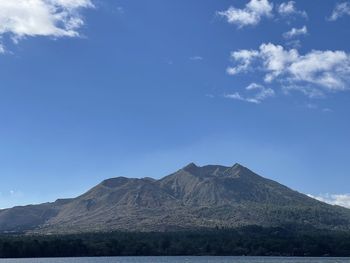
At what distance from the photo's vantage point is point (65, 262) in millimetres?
164000

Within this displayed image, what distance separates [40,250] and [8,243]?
1101 centimetres

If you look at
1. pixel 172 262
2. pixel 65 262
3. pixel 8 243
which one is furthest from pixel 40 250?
pixel 172 262

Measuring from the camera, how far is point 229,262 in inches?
6644

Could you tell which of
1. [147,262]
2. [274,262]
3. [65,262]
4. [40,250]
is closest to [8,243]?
[40,250]

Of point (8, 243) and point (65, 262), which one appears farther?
point (8, 243)

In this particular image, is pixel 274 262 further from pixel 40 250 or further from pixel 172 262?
pixel 40 250

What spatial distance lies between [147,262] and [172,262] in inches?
299

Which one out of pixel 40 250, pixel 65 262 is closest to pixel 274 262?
pixel 65 262

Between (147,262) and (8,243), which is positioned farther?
(8,243)

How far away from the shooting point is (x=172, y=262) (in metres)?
170

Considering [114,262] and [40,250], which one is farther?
[40,250]

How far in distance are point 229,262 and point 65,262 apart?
47.2 m

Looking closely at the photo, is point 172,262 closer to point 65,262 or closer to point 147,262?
point 147,262

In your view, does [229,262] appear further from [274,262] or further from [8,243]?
[8,243]
